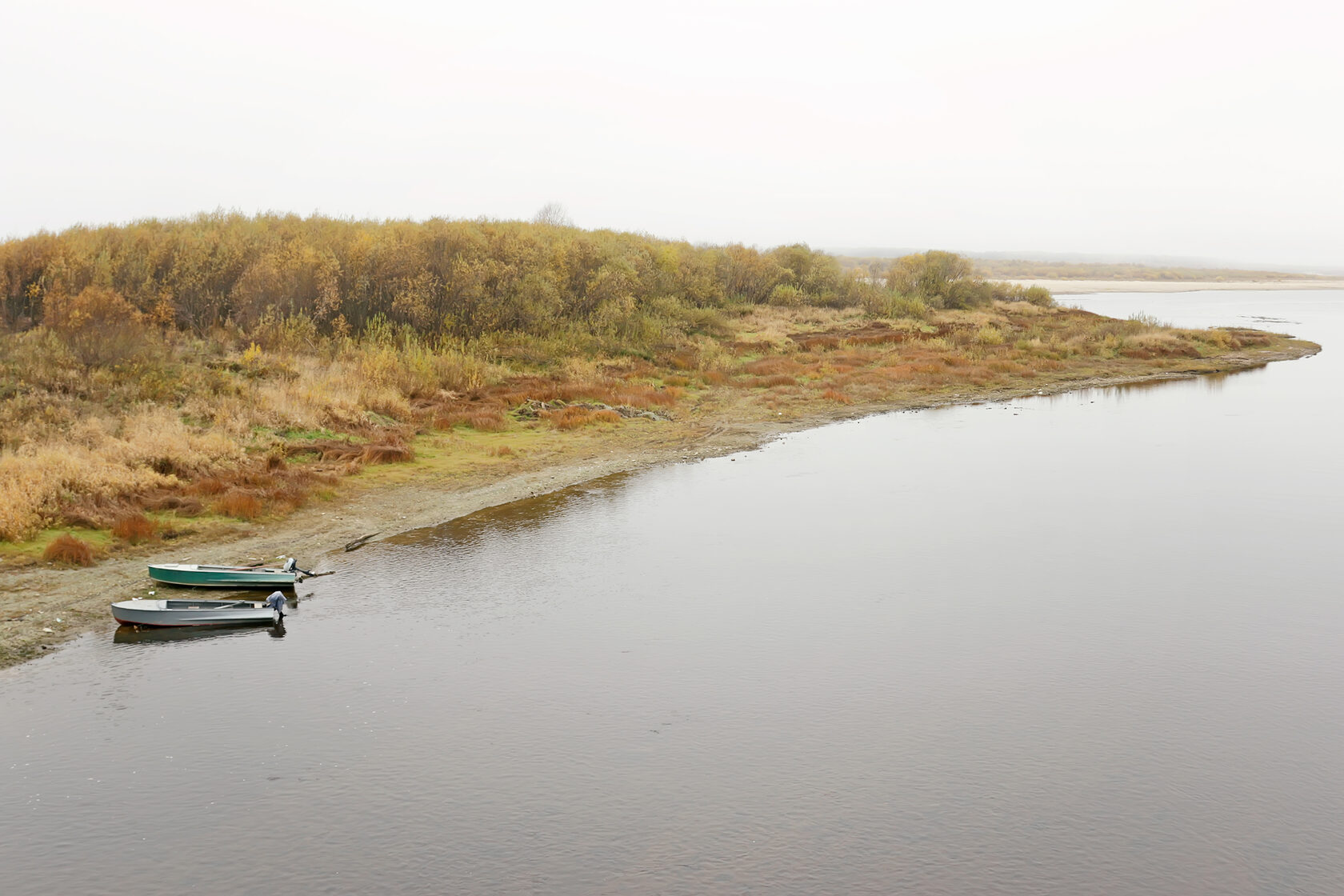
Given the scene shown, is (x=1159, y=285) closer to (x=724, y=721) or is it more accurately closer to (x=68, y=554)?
(x=724, y=721)

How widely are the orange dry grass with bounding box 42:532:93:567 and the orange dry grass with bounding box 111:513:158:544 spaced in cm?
78

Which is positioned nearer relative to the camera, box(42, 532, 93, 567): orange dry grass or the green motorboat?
the green motorboat

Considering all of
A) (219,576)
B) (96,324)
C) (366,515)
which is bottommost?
(366,515)

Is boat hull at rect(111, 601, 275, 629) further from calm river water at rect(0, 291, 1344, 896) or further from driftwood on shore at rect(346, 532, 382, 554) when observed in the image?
driftwood on shore at rect(346, 532, 382, 554)

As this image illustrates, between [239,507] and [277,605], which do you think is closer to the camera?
[277,605]

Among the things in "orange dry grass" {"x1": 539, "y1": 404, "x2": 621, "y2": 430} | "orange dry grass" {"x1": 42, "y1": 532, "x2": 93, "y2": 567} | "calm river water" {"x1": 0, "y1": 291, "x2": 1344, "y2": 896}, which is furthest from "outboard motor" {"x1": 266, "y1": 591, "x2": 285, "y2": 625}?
"orange dry grass" {"x1": 539, "y1": 404, "x2": 621, "y2": 430}

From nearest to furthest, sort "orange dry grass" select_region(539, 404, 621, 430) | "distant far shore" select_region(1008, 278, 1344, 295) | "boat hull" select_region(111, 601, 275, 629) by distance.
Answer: "boat hull" select_region(111, 601, 275, 629), "orange dry grass" select_region(539, 404, 621, 430), "distant far shore" select_region(1008, 278, 1344, 295)

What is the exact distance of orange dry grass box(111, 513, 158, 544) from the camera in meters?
14.3

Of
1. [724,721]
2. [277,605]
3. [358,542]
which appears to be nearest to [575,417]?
[358,542]

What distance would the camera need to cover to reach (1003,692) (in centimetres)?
1100

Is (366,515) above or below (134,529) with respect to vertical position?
below

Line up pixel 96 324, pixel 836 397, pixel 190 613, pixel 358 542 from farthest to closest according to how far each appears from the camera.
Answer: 1. pixel 836 397
2. pixel 96 324
3. pixel 358 542
4. pixel 190 613

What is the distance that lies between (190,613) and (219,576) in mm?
962

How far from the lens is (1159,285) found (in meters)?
155
